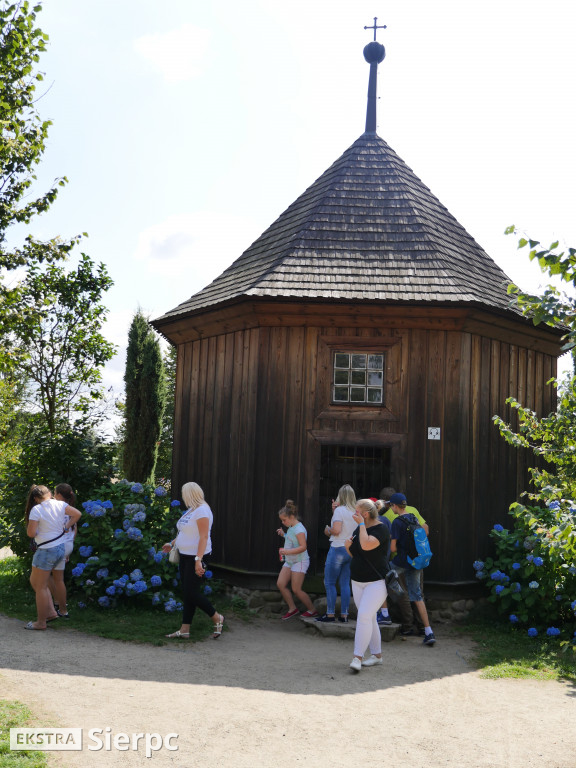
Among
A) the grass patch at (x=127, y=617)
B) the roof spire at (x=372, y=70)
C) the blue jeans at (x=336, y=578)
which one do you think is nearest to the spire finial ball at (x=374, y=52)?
the roof spire at (x=372, y=70)

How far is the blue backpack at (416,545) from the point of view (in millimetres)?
8117

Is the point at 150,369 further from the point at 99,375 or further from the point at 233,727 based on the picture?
the point at 233,727

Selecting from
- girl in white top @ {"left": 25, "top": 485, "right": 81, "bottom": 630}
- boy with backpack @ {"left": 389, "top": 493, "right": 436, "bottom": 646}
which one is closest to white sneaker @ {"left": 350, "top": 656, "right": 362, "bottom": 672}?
boy with backpack @ {"left": 389, "top": 493, "right": 436, "bottom": 646}

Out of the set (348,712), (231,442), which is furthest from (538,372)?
(348,712)

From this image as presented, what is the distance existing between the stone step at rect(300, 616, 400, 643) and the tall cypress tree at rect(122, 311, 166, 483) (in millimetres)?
11632

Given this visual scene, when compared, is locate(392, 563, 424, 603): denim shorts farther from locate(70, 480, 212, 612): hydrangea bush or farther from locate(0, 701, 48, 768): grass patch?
locate(0, 701, 48, 768): grass patch

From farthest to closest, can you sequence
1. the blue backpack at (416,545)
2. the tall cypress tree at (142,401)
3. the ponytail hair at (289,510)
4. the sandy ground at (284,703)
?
the tall cypress tree at (142,401), the ponytail hair at (289,510), the blue backpack at (416,545), the sandy ground at (284,703)

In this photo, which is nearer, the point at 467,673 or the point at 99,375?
the point at 467,673

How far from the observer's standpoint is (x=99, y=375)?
1558 cm

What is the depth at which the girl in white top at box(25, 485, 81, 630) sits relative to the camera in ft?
25.7

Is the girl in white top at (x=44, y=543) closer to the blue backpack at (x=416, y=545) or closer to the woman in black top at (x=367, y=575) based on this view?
the woman in black top at (x=367, y=575)

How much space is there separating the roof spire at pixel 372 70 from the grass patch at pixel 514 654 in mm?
8758

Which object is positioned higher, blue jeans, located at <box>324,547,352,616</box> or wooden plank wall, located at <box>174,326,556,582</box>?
wooden plank wall, located at <box>174,326,556,582</box>

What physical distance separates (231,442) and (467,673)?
180 inches
